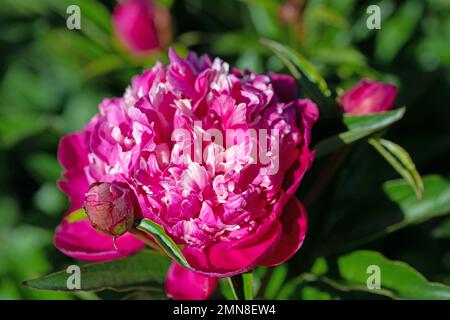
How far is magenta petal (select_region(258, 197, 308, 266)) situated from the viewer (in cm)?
88

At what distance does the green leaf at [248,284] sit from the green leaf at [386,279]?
0.21 m

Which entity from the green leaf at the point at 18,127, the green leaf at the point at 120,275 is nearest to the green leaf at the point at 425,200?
the green leaf at the point at 120,275

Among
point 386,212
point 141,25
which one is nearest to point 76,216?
point 386,212

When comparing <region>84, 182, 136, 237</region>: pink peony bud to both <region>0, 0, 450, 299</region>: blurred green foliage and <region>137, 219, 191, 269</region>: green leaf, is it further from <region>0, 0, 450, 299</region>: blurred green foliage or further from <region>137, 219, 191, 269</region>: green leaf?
<region>0, 0, 450, 299</region>: blurred green foliage

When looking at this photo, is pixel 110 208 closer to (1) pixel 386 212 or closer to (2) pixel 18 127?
(1) pixel 386 212

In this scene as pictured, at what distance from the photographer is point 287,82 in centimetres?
101

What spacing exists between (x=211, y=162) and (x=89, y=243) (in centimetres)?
25

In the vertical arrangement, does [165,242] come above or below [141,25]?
below

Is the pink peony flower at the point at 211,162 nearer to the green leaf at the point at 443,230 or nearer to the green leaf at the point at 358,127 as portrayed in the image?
the green leaf at the point at 358,127

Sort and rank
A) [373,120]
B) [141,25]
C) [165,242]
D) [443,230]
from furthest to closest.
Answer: [141,25], [443,230], [373,120], [165,242]

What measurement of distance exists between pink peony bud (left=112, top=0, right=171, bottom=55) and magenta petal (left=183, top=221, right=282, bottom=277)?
2.82ft

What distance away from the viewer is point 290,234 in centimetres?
90
